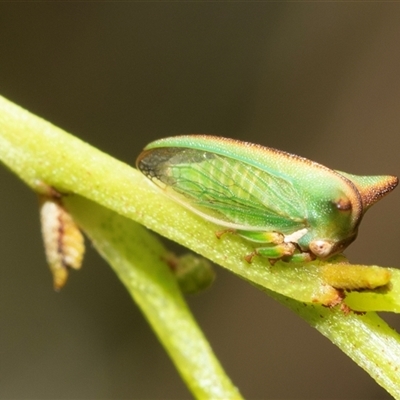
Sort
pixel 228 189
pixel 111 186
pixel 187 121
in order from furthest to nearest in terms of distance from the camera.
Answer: pixel 187 121
pixel 228 189
pixel 111 186

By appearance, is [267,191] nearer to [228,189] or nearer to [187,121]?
[228,189]

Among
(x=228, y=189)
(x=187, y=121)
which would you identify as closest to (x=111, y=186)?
(x=228, y=189)

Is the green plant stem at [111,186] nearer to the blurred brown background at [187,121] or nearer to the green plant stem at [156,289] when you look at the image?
the green plant stem at [156,289]

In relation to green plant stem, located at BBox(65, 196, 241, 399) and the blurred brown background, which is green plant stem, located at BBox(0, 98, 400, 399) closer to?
green plant stem, located at BBox(65, 196, 241, 399)

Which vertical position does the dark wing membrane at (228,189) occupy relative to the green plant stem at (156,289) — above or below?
above

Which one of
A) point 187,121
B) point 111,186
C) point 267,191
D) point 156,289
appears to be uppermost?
point 267,191

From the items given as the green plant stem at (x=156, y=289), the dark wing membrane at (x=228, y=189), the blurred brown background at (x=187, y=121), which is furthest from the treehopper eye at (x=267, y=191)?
the blurred brown background at (x=187, y=121)

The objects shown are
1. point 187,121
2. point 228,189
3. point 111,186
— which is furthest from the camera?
point 187,121

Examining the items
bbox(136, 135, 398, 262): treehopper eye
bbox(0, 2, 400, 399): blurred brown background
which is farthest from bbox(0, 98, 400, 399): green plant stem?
bbox(0, 2, 400, 399): blurred brown background
